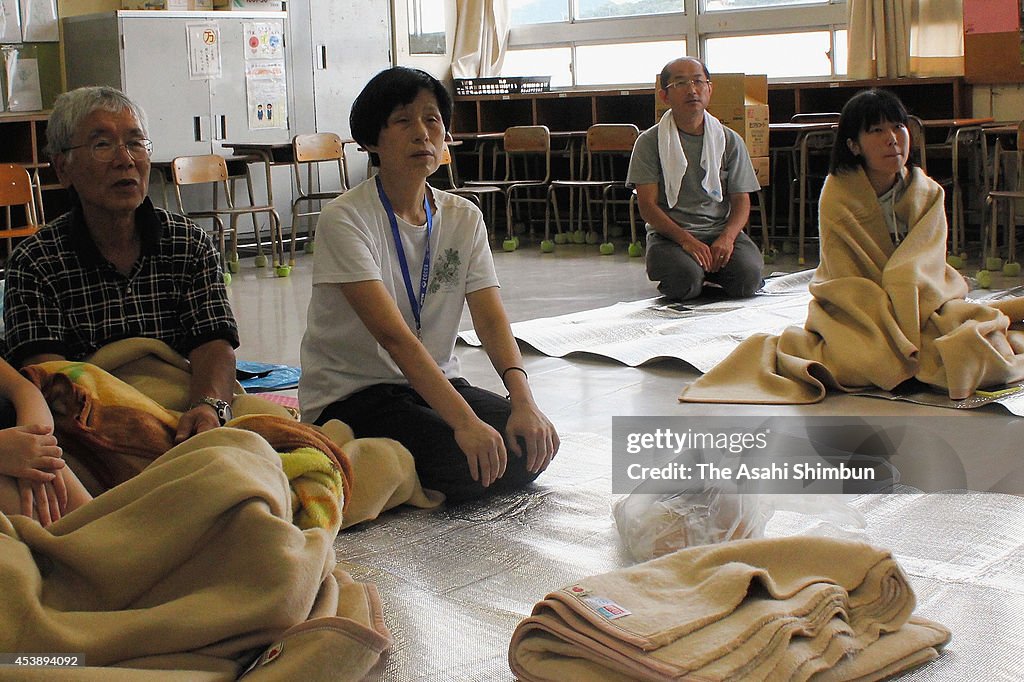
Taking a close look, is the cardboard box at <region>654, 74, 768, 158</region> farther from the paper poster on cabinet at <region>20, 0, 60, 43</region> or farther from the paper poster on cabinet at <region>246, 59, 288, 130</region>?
the paper poster on cabinet at <region>20, 0, 60, 43</region>

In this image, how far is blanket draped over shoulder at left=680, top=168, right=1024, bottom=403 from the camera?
3449mm

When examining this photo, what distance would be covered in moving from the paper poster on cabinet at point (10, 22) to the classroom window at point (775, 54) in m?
4.63

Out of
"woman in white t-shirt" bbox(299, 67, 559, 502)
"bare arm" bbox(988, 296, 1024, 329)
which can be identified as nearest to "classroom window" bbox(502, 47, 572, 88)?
"bare arm" bbox(988, 296, 1024, 329)

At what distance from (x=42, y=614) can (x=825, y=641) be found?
40.6 inches

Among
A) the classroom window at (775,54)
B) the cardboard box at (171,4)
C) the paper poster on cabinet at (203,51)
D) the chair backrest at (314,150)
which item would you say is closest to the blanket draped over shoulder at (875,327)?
the chair backrest at (314,150)

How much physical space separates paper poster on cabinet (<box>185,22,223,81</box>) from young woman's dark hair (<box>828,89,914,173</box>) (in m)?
5.14

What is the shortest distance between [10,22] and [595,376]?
529 cm

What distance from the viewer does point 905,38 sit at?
7516mm

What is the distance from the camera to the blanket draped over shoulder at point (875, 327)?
3.45 metres

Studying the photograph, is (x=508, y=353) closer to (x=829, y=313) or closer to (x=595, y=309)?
(x=829, y=313)

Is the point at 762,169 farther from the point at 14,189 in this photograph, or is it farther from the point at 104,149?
the point at 104,149

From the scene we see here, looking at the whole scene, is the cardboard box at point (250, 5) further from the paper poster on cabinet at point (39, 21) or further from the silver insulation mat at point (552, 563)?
the silver insulation mat at point (552, 563)

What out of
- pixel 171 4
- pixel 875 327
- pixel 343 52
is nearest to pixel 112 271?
pixel 875 327

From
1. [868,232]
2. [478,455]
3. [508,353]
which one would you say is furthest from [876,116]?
[478,455]
